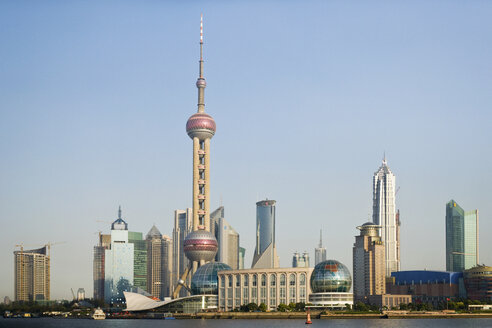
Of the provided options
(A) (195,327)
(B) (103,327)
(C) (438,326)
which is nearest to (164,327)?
(A) (195,327)

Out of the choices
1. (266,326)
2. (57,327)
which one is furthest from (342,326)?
(57,327)

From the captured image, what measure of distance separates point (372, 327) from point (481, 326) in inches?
999

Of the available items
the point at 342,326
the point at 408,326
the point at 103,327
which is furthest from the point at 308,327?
the point at 103,327

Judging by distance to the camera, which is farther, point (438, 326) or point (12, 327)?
point (12, 327)

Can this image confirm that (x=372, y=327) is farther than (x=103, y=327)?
No

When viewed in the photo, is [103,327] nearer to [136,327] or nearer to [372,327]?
[136,327]

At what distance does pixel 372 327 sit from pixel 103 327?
208ft

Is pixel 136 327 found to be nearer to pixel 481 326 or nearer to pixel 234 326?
pixel 234 326

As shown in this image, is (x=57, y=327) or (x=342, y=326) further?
(x=57, y=327)

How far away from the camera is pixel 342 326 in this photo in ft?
542

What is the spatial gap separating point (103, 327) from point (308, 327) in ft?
163

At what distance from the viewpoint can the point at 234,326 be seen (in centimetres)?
16925

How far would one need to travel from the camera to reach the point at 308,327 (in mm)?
166750

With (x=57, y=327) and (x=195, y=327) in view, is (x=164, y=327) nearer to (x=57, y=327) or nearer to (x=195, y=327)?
(x=195, y=327)
